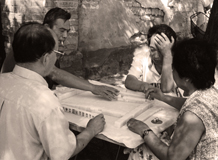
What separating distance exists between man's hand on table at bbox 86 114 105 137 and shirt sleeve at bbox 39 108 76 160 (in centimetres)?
34

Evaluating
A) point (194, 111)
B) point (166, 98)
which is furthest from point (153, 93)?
point (194, 111)

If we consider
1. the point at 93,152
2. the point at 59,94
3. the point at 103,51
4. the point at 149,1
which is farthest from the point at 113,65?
the point at 59,94

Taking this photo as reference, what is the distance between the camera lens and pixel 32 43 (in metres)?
1.80

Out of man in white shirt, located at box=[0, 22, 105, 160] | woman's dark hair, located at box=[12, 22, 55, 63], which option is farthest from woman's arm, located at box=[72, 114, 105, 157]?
woman's dark hair, located at box=[12, 22, 55, 63]

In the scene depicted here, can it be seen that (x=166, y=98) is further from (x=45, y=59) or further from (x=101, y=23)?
(x=101, y=23)

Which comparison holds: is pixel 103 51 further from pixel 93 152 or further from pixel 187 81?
pixel 187 81

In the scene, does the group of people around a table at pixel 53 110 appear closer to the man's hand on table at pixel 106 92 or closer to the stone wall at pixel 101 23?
the man's hand on table at pixel 106 92

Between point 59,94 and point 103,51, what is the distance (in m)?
3.89

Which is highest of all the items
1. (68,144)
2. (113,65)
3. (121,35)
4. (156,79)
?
(68,144)

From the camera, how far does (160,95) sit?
271cm

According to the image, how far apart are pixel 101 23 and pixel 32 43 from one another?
4.81m

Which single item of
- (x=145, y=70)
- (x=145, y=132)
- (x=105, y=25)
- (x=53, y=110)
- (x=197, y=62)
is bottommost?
(x=105, y=25)

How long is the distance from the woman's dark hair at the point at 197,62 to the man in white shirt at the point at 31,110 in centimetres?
85

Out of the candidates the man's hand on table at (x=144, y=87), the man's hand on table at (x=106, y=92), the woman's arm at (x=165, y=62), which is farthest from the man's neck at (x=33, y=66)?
the woman's arm at (x=165, y=62)
